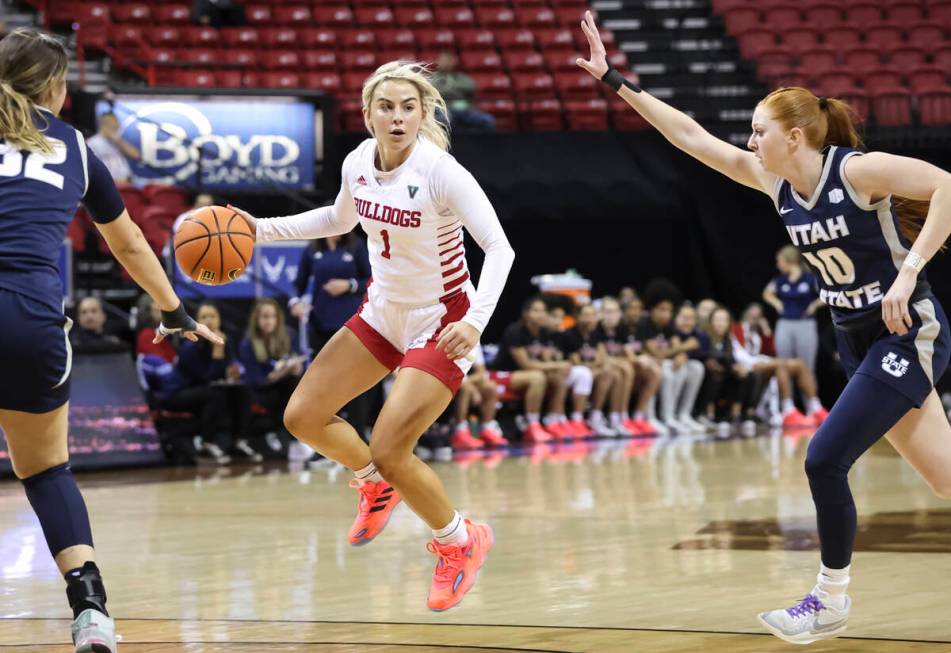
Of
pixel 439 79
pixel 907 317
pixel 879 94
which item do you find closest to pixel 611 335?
pixel 439 79

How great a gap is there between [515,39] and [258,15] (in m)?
3.37

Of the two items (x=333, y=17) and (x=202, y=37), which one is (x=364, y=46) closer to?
(x=333, y=17)

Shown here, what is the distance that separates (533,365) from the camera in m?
13.0

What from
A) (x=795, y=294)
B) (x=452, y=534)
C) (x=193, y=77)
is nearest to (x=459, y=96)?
(x=193, y=77)

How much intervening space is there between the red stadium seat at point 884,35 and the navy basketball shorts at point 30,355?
16295 mm

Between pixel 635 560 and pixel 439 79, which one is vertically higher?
pixel 439 79

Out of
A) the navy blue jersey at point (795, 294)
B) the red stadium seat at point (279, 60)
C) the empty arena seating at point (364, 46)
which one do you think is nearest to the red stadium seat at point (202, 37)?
the empty arena seating at point (364, 46)

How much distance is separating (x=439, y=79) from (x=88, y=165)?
39.9ft

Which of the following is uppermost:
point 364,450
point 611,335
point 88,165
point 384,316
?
point 88,165

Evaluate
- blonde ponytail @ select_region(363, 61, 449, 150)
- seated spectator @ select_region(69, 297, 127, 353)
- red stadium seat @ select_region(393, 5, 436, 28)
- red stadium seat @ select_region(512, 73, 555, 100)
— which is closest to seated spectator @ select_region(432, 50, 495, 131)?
red stadium seat @ select_region(512, 73, 555, 100)

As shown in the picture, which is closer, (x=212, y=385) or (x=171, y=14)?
(x=212, y=385)

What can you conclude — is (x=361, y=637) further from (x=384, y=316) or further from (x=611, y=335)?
(x=611, y=335)

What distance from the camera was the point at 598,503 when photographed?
8.20 meters

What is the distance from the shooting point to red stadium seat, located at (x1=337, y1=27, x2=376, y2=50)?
17359 millimetres
